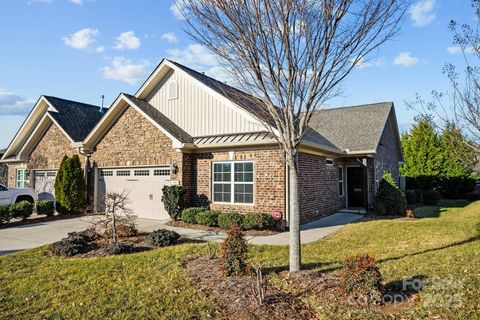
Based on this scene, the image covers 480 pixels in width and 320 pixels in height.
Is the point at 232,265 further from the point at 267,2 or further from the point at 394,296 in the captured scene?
the point at 267,2

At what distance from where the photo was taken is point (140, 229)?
1162cm

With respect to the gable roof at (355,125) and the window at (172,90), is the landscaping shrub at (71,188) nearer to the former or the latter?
the window at (172,90)

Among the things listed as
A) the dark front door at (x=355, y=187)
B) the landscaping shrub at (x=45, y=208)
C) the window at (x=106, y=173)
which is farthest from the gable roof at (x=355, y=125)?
the landscaping shrub at (x=45, y=208)

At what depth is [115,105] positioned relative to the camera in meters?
14.9

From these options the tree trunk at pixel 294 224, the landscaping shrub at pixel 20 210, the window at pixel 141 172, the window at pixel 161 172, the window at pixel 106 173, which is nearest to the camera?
the tree trunk at pixel 294 224

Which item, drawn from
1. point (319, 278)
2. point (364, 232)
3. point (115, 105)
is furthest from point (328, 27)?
point (115, 105)

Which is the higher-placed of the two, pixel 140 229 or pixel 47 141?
pixel 47 141

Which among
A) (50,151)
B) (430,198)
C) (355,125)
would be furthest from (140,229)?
(430,198)

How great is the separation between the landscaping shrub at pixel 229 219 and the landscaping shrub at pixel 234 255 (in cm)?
487

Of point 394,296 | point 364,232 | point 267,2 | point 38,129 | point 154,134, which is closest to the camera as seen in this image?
point 394,296

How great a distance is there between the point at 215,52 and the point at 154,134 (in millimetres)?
8682

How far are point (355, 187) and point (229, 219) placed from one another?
9.45 m

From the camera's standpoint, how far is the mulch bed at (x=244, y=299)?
4.46 metres

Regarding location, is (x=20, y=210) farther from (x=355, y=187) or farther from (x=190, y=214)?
(x=355, y=187)
